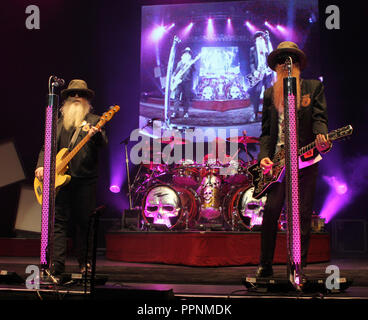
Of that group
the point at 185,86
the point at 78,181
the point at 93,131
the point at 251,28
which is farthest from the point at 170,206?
the point at 251,28

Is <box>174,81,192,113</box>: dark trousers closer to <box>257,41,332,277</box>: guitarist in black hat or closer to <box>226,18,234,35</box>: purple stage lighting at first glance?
<box>226,18,234,35</box>: purple stage lighting

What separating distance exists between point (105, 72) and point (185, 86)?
4.99ft

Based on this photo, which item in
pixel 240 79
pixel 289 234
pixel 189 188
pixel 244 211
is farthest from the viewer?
pixel 240 79

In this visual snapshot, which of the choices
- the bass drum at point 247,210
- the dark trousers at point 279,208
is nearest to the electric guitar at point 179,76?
the bass drum at point 247,210

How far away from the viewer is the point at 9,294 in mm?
2965

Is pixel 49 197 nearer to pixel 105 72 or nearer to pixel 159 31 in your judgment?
pixel 105 72

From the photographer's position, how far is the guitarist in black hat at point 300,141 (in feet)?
11.1

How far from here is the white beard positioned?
429 cm

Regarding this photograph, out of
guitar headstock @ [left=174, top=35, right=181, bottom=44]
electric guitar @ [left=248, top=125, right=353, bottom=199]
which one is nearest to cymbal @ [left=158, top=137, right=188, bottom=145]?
guitar headstock @ [left=174, top=35, right=181, bottom=44]

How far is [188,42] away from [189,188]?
273 cm

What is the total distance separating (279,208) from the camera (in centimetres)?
351

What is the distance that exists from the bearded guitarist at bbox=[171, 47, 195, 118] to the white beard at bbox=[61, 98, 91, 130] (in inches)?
127
